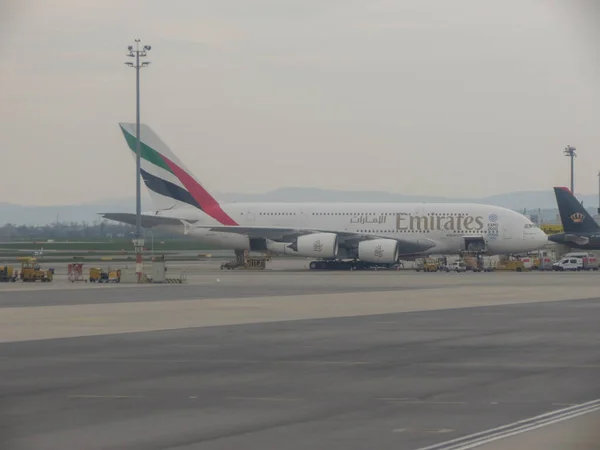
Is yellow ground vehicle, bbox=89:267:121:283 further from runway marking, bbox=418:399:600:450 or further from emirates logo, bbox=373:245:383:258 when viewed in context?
runway marking, bbox=418:399:600:450

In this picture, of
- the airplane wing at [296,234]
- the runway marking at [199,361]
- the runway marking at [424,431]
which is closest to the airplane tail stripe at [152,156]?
the airplane wing at [296,234]

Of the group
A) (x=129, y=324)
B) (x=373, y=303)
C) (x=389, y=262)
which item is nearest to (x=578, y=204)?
(x=389, y=262)

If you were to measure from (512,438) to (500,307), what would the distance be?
97.8ft

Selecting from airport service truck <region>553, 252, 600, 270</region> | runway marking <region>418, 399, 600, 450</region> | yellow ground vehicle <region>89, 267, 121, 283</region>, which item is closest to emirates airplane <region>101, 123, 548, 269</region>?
airport service truck <region>553, 252, 600, 270</region>

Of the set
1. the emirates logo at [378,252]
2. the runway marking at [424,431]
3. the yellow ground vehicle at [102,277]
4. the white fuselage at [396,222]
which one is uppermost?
the white fuselage at [396,222]

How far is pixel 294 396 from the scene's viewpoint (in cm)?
1916

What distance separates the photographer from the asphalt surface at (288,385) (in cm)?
1548

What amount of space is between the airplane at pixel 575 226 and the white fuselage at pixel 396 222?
6270mm

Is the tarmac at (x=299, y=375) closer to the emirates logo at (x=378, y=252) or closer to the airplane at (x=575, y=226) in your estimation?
the emirates logo at (x=378, y=252)

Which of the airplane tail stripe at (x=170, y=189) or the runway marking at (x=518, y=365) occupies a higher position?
the airplane tail stripe at (x=170, y=189)

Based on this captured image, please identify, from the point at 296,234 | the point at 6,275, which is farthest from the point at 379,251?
the point at 6,275

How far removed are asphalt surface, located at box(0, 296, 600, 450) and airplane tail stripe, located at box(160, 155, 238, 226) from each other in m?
59.0

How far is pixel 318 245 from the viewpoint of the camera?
88.1 m

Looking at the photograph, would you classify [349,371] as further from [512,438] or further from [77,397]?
[512,438]
